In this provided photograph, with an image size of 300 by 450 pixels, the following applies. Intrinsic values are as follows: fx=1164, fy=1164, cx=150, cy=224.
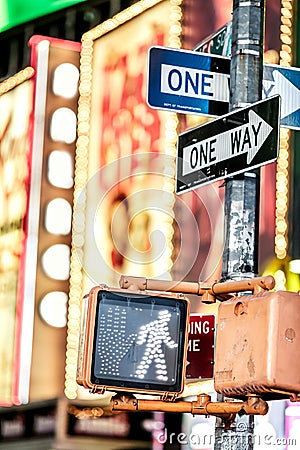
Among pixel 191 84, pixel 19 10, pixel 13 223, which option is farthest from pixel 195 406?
pixel 13 223

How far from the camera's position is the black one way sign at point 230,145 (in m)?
5.71

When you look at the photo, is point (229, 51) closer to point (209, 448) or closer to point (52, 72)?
point (209, 448)

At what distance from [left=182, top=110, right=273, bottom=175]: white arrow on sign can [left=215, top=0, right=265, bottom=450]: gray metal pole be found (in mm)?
148

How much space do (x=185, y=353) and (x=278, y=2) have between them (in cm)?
1102

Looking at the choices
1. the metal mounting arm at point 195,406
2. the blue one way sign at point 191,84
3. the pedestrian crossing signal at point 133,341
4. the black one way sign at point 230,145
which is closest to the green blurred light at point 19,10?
the blue one way sign at point 191,84

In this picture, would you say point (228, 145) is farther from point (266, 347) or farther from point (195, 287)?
point (266, 347)

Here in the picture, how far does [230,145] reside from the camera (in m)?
5.97

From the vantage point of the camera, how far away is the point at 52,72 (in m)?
19.7

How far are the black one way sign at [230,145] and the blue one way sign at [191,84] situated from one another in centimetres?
24

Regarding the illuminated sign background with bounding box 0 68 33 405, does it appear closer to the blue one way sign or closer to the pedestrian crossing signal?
the blue one way sign

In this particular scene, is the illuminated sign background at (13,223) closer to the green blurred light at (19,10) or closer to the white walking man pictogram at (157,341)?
the green blurred light at (19,10)

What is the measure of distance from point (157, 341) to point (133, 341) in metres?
0.12

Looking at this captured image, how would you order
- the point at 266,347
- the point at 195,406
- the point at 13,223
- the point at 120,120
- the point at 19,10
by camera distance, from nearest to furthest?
the point at 266,347 → the point at 195,406 → the point at 120,120 → the point at 19,10 → the point at 13,223

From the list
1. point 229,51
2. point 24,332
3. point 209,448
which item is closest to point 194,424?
point 209,448
